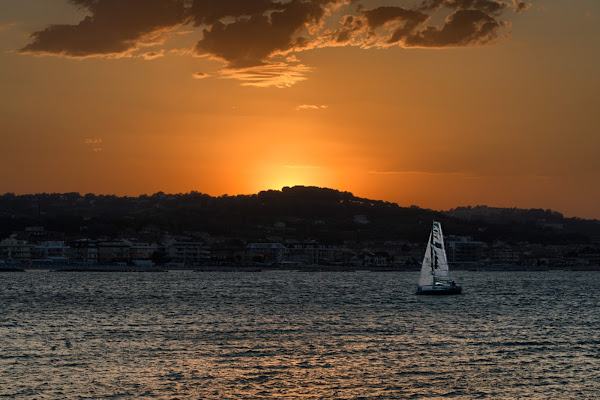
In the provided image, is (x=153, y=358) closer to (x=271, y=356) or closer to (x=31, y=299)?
(x=271, y=356)

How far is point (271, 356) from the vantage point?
142 feet

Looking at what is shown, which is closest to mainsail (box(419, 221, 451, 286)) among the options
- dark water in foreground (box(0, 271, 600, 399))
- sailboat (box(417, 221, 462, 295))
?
sailboat (box(417, 221, 462, 295))

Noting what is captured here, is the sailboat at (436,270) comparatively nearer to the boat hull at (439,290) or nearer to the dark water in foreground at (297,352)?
the boat hull at (439,290)

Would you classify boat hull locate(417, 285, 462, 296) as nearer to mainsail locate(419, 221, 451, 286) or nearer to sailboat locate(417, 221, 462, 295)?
sailboat locate(417, 221, 462, 295)

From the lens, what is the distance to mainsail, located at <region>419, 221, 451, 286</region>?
317 feet

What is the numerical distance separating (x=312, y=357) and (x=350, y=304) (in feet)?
140

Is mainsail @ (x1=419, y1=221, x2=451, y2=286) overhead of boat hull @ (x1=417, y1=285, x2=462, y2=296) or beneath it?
overhead

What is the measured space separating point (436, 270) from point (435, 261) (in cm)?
155

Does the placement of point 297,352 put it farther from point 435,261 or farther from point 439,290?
point 439,290

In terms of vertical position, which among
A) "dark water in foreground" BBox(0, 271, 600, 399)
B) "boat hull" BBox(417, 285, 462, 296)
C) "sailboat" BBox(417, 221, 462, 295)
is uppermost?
"sailboat" BBox(417, 221, 462, 295)

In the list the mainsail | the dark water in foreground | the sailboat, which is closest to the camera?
the dark water in foreground

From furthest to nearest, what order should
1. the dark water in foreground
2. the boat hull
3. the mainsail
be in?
the boat hull → the mainsail → the dark water in foreground

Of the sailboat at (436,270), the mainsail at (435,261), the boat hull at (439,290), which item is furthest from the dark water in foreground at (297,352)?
the boat hull at (439,290)

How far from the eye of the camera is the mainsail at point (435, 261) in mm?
96688
